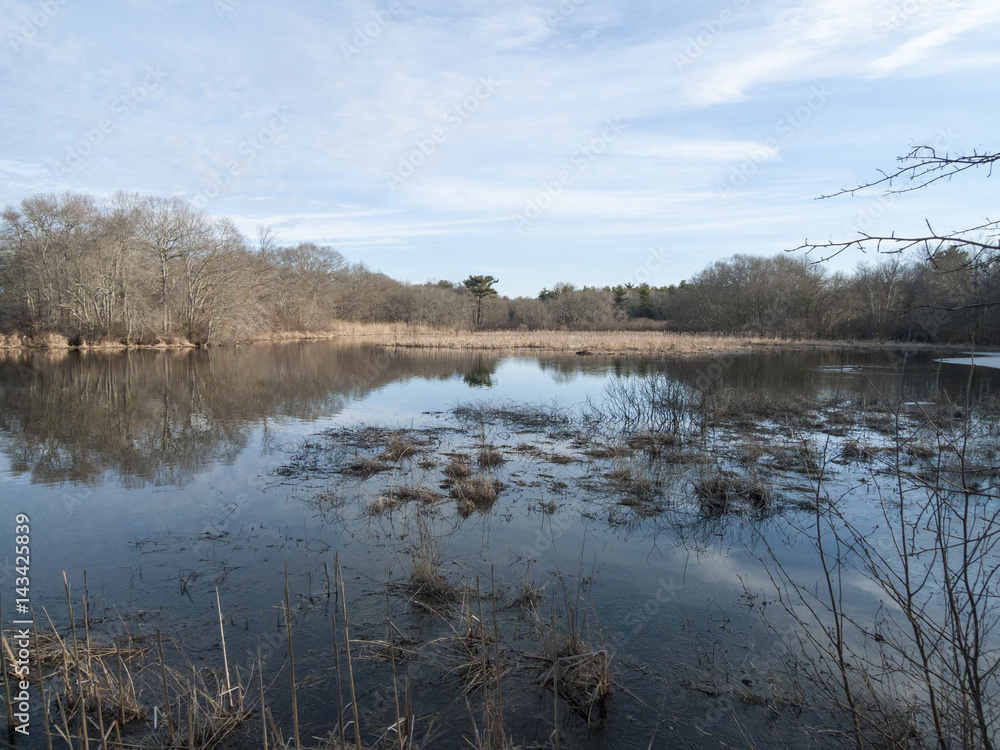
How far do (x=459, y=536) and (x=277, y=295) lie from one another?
136 feet

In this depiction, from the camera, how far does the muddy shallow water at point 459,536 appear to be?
3.76 m

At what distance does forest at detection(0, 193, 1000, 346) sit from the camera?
96.9ft

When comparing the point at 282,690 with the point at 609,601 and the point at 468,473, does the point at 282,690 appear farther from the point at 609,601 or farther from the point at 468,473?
the point at 468,473

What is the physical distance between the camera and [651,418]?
1192cm

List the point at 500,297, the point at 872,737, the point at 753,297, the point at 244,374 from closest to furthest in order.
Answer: the point at 872,737
the point at 244,374
the point at 753,297
the point at 500,297

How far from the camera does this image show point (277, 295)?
4356 centimetres

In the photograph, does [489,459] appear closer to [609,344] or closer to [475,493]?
[475,493]

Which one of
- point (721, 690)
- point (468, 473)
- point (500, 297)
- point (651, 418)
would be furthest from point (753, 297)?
point (721, 690)

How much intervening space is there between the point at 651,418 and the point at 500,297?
5400 centimetres

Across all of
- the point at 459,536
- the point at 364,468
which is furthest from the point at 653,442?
the point at 459,536

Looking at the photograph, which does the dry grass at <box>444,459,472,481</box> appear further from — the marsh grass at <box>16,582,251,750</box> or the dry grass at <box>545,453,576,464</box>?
the marsh grass at <box>16,582,251,750</box>

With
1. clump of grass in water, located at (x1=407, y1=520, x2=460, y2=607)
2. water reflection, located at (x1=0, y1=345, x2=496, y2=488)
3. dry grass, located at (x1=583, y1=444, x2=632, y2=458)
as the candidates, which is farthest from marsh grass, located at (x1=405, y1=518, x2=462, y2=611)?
dry grass, located at (x1=583, y1=444, x2=632, y2=458)

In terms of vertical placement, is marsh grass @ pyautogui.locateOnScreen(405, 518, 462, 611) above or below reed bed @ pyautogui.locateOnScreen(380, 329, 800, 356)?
below

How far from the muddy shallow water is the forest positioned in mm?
10742
